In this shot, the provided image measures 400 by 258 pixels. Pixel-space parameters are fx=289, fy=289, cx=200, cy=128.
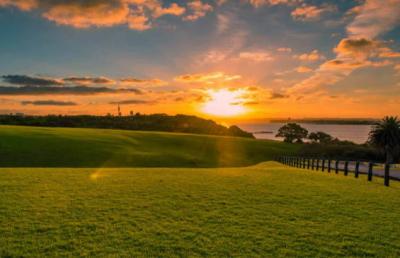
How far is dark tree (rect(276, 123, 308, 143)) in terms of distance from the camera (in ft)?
360

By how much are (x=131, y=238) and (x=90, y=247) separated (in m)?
0.90

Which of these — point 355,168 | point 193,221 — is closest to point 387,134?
point 355,168

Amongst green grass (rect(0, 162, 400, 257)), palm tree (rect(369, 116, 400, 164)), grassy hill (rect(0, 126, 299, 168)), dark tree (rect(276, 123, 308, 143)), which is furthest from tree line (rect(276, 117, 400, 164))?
green grass (rect(0, 162, 400, 257))

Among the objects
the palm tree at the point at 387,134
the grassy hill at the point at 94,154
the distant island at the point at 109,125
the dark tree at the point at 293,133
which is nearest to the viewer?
the grassy hill at the point at 94,154

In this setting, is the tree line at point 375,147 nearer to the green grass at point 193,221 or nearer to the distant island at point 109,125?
the green grass at point 193,221

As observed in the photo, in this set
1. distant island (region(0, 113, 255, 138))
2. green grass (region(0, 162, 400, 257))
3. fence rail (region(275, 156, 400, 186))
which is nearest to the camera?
green grass (region(0, 162, 400, 257))

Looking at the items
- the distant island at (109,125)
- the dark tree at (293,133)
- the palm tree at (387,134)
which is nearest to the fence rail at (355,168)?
the palm tree at (387,134)

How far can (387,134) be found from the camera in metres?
50.7

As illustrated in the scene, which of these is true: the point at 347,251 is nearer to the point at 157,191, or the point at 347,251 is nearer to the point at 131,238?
the point at 131,238

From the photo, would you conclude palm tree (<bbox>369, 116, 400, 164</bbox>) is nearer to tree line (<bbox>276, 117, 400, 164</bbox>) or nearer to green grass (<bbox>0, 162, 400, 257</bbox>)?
tree line (<bbox>276, 117, 400, 164</bbox>)

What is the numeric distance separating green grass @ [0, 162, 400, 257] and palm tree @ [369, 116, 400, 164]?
4616 cm

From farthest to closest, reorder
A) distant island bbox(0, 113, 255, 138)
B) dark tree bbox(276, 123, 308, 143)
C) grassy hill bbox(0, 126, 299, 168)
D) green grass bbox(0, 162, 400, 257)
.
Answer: distant island bbox(0, 113, 255, 138)
dark tree bbox(276, 123, 308, 143)
grassy hill bbox(0, 126, 299, 168)
green grass bbox(0, 162, 400, 257)

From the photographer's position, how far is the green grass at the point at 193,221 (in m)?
6.17

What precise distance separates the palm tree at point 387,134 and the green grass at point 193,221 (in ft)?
151
